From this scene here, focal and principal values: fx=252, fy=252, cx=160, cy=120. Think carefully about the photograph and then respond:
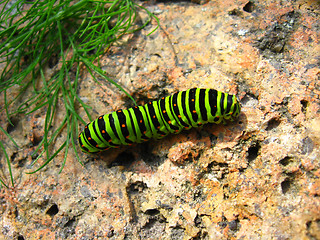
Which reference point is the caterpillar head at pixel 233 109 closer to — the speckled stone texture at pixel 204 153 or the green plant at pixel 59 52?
the speckled stone texture at pixel 204 153

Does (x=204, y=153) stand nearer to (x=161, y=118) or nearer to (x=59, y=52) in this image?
(x=161, y=118)

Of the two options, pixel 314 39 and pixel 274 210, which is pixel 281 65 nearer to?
pixel 314 39

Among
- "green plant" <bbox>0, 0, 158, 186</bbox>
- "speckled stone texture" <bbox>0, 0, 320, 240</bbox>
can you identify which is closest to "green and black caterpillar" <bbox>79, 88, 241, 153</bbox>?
"speckled stone texture" <bbox>0, 0, 320, 240</bbox>

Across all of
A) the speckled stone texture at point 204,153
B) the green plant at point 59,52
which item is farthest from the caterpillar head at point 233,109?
the green plant at point 59,52

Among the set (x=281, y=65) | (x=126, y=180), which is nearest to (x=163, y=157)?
(x=126, y=180)

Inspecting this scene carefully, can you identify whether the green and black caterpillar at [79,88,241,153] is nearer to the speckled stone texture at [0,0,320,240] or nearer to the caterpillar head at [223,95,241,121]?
the caterpillar head at [223,95,241,121]

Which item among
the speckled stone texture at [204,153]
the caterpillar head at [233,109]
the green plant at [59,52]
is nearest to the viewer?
the speckled stone texture at [204,153]

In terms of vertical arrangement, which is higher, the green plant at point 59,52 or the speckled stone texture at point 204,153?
the green plant at point 59,52
